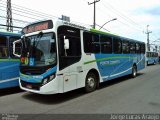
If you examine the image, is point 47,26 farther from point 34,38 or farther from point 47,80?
point 47,80

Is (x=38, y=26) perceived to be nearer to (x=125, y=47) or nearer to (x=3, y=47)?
(x=3, y=47)

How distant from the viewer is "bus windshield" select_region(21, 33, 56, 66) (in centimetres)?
710

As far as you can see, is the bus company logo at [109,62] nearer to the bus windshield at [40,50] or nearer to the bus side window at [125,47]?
the bus side window at [125,47]

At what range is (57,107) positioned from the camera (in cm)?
678

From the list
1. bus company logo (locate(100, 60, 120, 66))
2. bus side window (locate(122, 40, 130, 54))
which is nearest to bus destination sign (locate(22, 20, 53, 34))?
bus company logo (locate(100, 60, 120, 66))

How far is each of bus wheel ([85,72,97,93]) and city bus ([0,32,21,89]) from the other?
10.8 ft

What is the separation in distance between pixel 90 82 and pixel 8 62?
382 centimetres

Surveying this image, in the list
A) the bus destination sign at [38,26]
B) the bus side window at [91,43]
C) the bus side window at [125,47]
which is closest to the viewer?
the bus destination sign at [38,26]

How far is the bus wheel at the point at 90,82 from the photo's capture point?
898cm

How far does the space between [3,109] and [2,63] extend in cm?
258

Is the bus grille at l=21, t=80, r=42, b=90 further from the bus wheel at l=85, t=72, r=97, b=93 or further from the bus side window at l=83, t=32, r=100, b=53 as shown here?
the bus side window at l=83, t=32, r=100, b=53

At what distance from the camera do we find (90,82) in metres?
9.21

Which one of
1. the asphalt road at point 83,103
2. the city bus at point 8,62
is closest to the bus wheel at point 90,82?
the asphalt road at point 83,103

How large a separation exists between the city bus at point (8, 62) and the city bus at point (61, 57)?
96 cm
